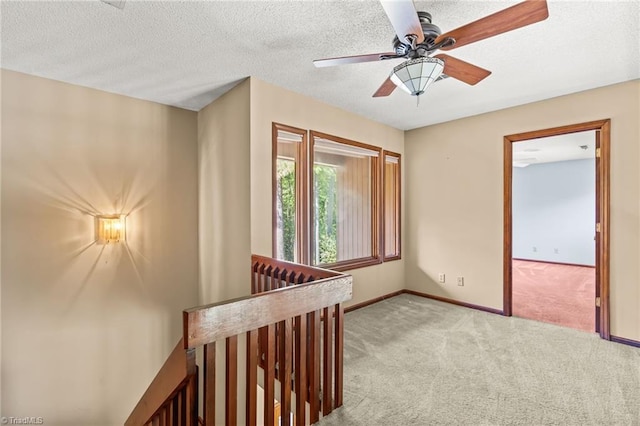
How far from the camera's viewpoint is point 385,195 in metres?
4.35

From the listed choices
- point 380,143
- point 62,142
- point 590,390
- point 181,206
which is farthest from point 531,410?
point 62,142

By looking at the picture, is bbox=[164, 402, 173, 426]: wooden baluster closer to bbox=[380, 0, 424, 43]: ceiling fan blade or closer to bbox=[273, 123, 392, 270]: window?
bbox=[273, 123, 392, 270]: window

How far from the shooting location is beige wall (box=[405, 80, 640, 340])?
2.81m

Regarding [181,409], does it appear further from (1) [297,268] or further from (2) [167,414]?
(1) [297,268]

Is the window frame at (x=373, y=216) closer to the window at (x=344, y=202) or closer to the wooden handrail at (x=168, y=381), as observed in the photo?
the window at (x=344, y=202)

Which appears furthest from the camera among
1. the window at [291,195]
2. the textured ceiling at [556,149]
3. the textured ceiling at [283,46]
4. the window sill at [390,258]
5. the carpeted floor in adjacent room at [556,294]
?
the textured ceiling at [556,149]

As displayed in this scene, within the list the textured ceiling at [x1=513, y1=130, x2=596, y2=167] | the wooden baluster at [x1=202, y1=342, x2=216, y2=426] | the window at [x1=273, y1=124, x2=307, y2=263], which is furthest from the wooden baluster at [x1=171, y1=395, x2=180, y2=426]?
the textured ceiling at [x1=513, y1=130, x2=596, y2=167]

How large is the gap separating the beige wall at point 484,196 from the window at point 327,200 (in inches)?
16.4

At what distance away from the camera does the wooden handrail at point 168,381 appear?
4.90 ft

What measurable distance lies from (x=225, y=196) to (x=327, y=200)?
1278 mm

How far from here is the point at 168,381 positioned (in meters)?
1.90

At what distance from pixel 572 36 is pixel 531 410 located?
2.54 meters

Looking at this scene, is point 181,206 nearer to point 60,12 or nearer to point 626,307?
point 60,12

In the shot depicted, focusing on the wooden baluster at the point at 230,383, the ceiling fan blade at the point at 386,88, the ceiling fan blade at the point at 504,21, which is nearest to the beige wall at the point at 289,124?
the ceiling fan blade at the point at 386,88
